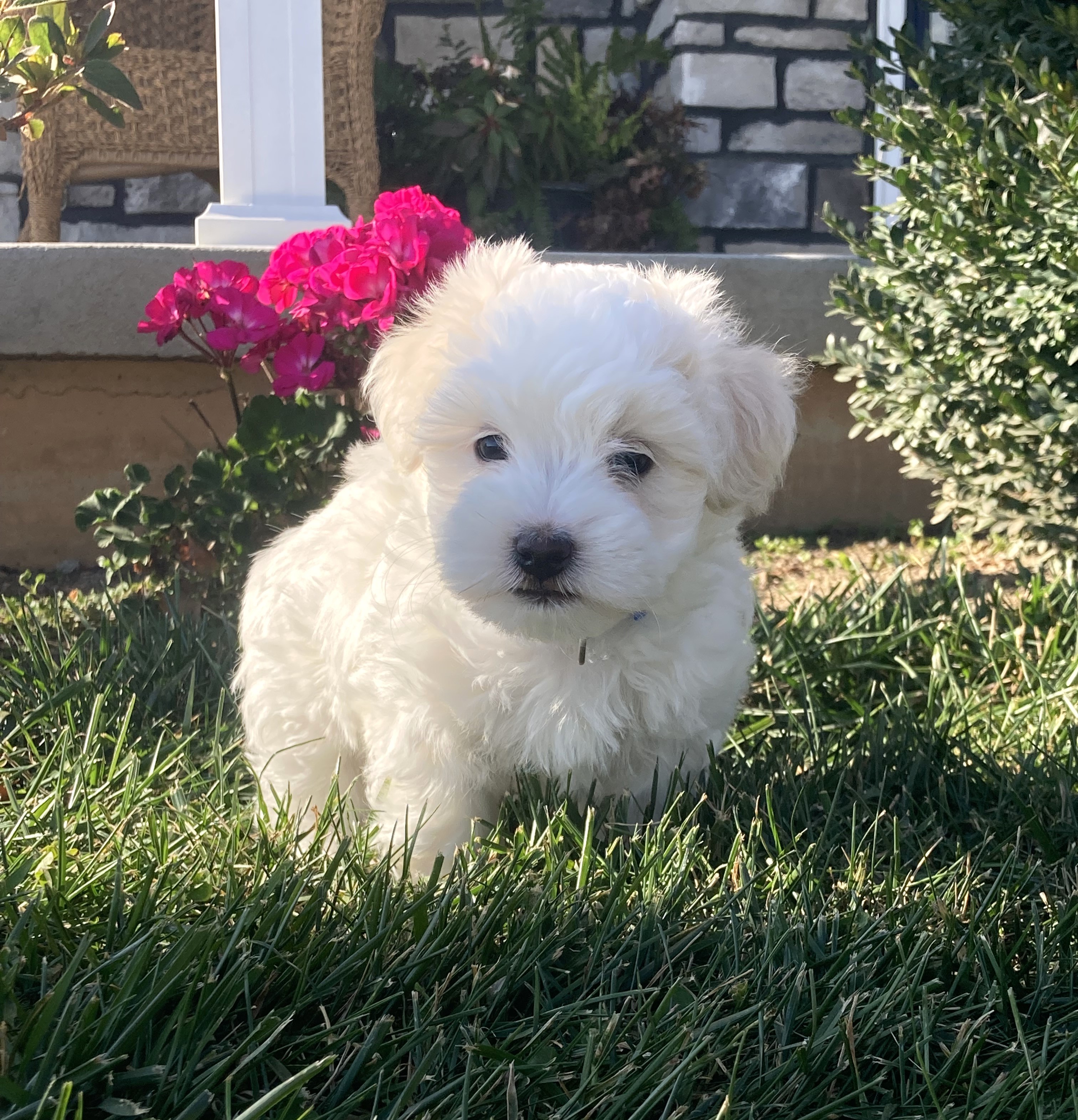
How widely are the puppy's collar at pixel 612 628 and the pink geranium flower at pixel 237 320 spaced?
69.3 inches

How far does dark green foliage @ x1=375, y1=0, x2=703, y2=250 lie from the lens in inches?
283

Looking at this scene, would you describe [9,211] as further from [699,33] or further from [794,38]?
[794,38]

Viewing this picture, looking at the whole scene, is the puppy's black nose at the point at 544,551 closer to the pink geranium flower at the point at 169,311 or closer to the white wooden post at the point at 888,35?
the pink geranium flower at the point at 169,311

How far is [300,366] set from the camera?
3557mm

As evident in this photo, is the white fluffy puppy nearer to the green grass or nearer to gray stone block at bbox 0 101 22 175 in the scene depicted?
the green grass

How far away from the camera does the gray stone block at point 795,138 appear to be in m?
7.62

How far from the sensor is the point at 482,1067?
165cm

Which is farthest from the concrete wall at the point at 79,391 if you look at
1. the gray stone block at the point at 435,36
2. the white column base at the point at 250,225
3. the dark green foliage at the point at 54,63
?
the gray stone block at the point at 435,36

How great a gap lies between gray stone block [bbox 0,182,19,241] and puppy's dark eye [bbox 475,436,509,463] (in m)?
6.52

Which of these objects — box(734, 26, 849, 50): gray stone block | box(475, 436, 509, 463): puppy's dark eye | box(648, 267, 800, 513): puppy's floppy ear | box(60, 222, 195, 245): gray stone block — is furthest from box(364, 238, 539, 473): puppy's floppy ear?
box(60, 222, 195, 245): gray stone block

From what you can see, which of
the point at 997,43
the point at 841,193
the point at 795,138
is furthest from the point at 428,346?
the point at 841,193

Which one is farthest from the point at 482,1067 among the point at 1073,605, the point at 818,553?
the point at 818,553

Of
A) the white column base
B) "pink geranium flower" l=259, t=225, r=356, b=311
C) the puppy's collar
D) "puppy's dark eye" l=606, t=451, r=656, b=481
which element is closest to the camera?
"puppy's dark eye" l=606, t=451, r=656, b=481

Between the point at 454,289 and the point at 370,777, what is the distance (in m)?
1.02
